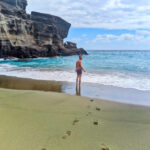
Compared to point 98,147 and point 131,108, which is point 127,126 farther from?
point 131,108

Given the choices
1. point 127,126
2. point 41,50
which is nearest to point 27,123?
point 127,126

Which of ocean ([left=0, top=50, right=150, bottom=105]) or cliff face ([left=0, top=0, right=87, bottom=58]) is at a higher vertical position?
cliff face ([left=0, top=0, right=87, bottom=58])

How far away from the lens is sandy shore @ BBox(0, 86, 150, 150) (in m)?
2.76

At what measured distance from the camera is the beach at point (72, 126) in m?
2.77

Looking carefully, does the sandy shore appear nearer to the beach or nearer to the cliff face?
the beach

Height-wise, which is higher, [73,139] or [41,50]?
[41,50]

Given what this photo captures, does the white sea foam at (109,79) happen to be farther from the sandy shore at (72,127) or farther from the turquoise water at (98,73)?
the sandy shore at (72,127)

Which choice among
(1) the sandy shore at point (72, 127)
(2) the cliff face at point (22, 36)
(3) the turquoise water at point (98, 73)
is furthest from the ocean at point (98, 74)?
(2) the cliff face at point (22, 36)

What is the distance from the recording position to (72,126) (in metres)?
3.42

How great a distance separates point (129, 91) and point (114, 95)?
1.11 meters

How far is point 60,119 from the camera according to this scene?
3.78 m

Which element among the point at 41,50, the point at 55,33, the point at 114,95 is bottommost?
the point at 114,95

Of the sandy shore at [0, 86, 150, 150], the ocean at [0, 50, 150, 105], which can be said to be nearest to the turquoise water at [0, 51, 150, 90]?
the ocean at [0, 50, 150, 105]

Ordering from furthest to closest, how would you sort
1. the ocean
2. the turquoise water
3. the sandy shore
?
the turquoise water → the ocean → the sandy shore
